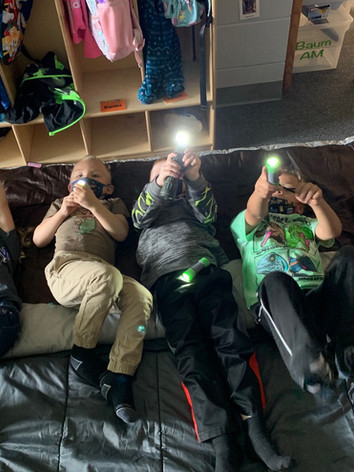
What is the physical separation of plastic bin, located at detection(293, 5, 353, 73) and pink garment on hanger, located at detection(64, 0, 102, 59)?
56.3 inches

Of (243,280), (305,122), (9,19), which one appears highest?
(9,19)

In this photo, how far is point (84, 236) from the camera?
5.29 feet

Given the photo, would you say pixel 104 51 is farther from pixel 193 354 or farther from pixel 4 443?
pixel 4 443

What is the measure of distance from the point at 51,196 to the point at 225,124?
1.30 metres

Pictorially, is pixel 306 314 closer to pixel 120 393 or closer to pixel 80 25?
pixel 120 393

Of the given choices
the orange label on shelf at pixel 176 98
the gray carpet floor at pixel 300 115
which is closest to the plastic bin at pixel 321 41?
the gray carpet floor at pixel 300 115

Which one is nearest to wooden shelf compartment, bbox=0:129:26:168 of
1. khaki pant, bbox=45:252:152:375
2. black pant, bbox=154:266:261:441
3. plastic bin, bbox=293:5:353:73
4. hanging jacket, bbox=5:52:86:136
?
hanging jacket, bbox=5:52:86:136

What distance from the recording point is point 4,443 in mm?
1232

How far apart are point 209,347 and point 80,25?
1.58 m

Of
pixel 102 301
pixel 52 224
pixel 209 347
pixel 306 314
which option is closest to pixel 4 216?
pixel 52 224

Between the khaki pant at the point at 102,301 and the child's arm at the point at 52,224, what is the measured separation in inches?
7.7

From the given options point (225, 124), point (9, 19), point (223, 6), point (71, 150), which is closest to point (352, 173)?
point (225, 124)

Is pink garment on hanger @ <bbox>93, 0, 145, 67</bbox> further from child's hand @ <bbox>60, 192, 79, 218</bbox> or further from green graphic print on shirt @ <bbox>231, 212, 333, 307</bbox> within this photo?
green graphic print on shirt @ <bbox>231, 212, 333, 307</bbox>

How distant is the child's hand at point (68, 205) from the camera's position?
159cm
